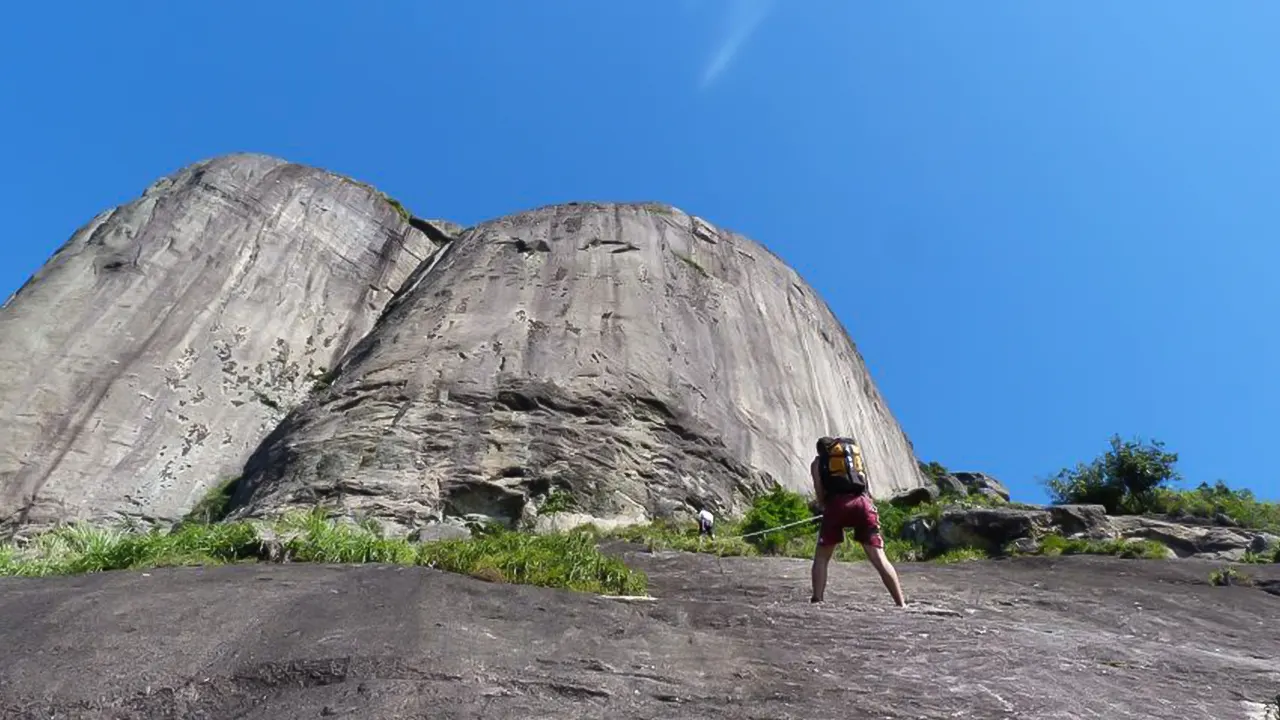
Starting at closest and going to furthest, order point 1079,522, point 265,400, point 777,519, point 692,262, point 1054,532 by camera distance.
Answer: point 1054,532 → point 1079,522 → point 777,519 → point 265,400 → point 692,262

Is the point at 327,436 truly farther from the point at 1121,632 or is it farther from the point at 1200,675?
the point at 1200,675

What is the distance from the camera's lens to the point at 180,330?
27.6 m

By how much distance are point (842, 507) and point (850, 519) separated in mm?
132

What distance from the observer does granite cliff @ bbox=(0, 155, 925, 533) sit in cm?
2153

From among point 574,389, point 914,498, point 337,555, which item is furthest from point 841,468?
point 914,498

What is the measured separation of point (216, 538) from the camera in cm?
1177

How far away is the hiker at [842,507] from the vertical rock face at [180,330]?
57.5 ft

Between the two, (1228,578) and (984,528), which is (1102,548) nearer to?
(984,528)

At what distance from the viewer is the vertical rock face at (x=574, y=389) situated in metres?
20.9

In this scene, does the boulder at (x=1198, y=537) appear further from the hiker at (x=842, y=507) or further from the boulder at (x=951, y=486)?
the boulder at (x=951, y=486)

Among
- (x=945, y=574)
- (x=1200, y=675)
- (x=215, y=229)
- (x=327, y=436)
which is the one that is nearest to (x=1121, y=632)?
(x=1200, y=675)

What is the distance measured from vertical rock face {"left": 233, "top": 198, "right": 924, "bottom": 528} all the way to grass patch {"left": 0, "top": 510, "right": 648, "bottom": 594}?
7523 mm

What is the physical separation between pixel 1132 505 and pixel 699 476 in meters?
16.4

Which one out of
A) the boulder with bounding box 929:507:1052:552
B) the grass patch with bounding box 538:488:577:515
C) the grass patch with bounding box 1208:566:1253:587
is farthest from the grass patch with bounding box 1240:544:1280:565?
the grass patch with bounding box 538:488:577:515
